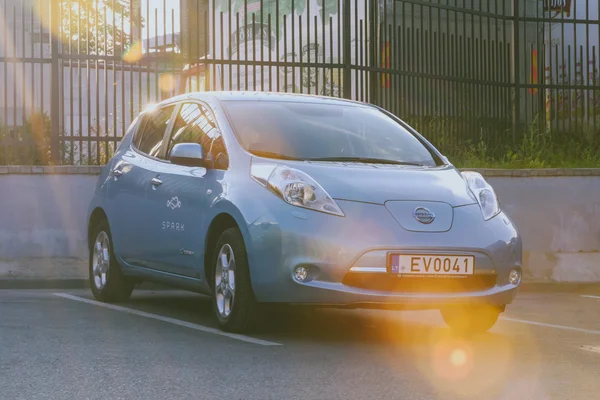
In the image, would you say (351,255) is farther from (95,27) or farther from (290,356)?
(95,27)

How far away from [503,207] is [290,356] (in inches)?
250

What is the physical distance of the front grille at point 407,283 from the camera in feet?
23.8

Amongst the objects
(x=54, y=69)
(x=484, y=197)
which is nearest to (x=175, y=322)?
A: (x=484, y=197)

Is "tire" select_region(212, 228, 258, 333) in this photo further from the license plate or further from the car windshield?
the license plate

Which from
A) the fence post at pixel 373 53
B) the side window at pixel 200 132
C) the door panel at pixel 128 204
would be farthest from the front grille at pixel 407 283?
the fence post at pixel 373 53

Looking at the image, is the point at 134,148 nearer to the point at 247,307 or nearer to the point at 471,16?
the point at 247,307

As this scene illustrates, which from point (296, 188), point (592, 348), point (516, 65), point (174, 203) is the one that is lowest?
point (592, 348)

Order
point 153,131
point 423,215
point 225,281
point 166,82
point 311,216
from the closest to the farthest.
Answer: point 311,216 < point 423,215 < point 225,281 < point 153,131 < point 166,82

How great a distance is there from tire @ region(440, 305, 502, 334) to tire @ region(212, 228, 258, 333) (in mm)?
1355

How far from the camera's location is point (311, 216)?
7332 mm

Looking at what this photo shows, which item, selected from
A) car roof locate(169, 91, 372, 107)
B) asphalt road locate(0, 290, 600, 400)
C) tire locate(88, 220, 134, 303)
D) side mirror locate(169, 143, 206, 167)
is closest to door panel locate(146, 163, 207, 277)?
side mirror locate(169, 143, 206, 167)

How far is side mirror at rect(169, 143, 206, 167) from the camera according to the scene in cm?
815

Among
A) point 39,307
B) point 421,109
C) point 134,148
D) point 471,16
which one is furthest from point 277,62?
point 39,307

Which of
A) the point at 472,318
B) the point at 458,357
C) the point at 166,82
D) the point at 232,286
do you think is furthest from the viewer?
the point at 166,82
